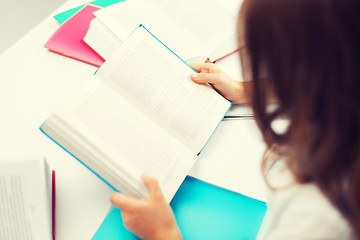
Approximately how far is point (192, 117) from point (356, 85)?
0.36 meters

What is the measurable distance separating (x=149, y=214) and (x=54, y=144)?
26 cm

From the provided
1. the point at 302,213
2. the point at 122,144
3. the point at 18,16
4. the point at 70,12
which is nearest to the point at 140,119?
the point at 122,144

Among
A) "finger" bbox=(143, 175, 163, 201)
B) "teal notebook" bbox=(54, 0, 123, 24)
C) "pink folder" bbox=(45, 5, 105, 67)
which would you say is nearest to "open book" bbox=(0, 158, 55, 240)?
"finger" bbox=(143, 175, 163, 201)

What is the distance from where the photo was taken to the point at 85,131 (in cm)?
54

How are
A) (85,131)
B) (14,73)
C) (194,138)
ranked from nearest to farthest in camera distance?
(85,131)
(194,138)
(14,73)

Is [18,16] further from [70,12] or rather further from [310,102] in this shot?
[310,102]

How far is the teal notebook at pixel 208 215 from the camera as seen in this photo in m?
0.57

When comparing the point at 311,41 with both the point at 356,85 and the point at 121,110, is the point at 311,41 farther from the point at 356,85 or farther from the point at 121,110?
the point at 121,110

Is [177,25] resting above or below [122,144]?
above

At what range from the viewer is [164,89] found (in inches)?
26.0

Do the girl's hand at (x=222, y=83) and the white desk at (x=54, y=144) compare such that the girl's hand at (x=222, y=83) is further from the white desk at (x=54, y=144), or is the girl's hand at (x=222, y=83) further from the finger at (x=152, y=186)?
the finger at (x=152, y=186)

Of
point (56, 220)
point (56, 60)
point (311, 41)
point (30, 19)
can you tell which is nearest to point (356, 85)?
point (311, 41)

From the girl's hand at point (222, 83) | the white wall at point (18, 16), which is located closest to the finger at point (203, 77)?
the girl's hand at point (222, 83)

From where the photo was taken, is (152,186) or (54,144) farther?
(54,144)
